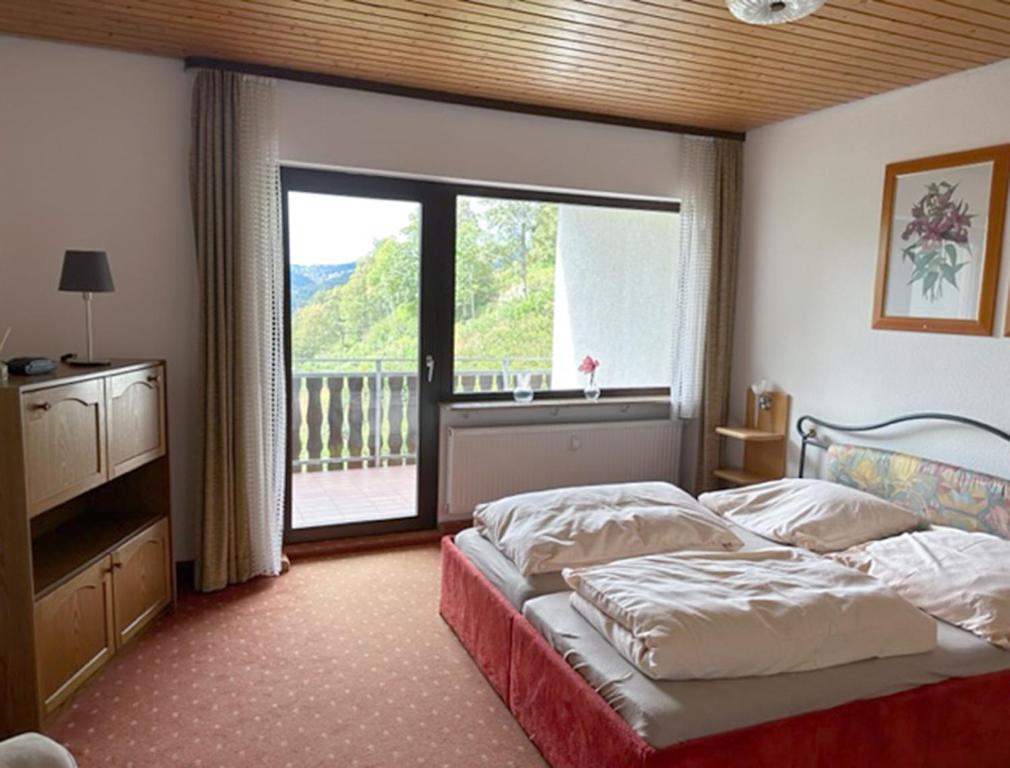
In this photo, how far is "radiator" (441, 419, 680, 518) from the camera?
4078 millimetres

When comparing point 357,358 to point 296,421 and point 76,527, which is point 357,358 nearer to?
point 296,421

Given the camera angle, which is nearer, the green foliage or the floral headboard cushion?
the floral headboard cushion

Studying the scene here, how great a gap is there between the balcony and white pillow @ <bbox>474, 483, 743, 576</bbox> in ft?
4.14

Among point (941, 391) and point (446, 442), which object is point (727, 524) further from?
point (446, 442)

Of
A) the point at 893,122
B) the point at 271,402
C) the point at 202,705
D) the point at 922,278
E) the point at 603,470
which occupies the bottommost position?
the point at 202,705

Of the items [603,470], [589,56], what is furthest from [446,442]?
[589,56]

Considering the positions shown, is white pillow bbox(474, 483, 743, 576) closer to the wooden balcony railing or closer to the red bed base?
the red bed base

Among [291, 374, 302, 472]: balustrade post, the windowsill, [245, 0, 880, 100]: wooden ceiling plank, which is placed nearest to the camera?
[245, 0, 880, 100]: wooden ceiling plank

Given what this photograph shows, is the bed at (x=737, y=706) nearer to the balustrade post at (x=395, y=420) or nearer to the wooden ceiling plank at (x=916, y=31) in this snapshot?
the balustrade post at (x=395, y=420)

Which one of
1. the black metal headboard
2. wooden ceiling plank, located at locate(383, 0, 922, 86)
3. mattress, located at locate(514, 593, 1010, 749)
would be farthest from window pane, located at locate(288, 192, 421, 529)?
the black metal headboard

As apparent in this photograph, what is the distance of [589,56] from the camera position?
122 inches

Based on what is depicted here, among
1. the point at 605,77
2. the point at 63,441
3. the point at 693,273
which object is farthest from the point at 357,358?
the point at 693,273

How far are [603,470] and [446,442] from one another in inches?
42.4

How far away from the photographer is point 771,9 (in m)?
2.16
